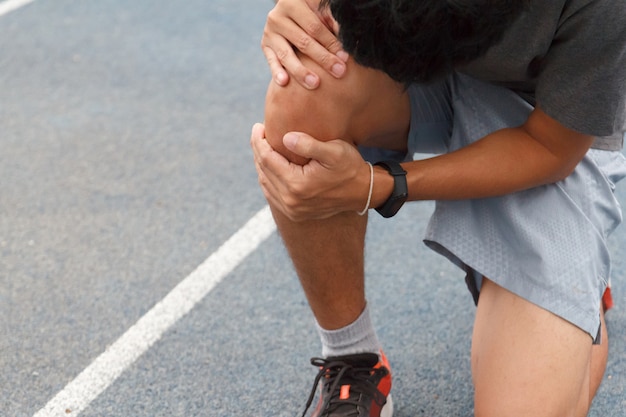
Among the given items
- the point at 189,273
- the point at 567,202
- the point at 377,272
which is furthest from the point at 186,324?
the point at 567,202

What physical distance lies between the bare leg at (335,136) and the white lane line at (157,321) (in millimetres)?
499

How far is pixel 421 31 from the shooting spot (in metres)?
1.33

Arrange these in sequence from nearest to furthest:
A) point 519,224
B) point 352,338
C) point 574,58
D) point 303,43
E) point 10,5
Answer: point 574,58 → point 303,43 → point 519,224 → point 352,338 → point 10,5

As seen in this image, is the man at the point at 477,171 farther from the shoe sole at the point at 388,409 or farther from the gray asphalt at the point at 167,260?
the gray asphalt at the point at 167,260

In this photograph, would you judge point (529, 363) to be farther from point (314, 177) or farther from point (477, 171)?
point (314, 177)

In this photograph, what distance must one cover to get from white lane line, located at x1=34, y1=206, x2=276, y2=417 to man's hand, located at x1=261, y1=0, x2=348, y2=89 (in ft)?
2.62

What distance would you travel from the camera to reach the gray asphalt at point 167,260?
6.44 ft

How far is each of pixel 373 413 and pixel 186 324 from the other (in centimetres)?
58

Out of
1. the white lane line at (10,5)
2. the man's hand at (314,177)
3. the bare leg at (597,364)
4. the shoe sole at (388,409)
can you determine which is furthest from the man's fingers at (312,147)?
the white lane line at (10,5)

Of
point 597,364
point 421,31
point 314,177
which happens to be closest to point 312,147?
point 314,177

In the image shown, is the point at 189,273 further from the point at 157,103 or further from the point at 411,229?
the point at 157,103

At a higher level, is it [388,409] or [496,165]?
[496,165]

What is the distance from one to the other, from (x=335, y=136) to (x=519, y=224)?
0.40 meters

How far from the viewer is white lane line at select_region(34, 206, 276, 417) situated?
190 centimetres
